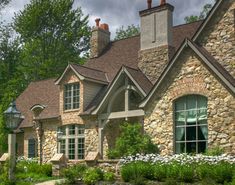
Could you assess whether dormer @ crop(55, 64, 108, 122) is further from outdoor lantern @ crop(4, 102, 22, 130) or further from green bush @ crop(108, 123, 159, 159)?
outdoor lantern @ crop(4, 102, 22, 130)

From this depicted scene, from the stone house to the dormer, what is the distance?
59 millimetres

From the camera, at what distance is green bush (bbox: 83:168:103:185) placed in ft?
59.9

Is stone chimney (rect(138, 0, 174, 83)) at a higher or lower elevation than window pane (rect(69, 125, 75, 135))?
higher

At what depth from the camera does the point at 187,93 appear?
19.4 metres

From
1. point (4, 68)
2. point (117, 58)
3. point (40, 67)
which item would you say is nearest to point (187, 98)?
point (117, 58)

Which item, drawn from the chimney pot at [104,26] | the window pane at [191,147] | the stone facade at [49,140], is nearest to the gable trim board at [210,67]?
the window pane at [191,147]

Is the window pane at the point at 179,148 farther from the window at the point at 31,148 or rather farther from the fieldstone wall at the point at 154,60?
the window at the point at 31,148

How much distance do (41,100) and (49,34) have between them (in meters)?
18.5

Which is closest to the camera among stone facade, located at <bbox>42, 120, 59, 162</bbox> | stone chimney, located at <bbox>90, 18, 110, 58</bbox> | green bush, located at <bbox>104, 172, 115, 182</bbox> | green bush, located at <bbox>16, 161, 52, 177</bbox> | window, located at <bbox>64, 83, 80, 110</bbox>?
green bush, located at <bbox>104, 172, 115, 182</bbox>

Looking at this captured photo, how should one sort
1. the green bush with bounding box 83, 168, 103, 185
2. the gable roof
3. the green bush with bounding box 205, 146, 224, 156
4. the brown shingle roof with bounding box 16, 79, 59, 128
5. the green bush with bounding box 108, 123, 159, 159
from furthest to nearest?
the brown shingle roof with bounding box 16, 79, 59, 128 < the gable roof < the green bush with bounding box 108, 123, 159, 159 < the green bush with bounding box 83, 168, 103, 185 < the green bush with bounding box 205, 146, 224, 156

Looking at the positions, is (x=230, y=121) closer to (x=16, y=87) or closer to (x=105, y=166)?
(x=105, y=166)

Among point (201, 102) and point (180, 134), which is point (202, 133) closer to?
point (180, 134)

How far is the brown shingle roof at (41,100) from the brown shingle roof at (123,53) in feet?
11.5

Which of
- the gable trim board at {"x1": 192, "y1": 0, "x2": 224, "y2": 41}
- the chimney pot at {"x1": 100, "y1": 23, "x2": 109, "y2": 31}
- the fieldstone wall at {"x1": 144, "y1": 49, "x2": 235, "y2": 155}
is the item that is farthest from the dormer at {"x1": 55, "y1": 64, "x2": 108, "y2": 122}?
the gable trim board at {"x1": 192, "y1": 0, "x2": 224, "y2": 41}
